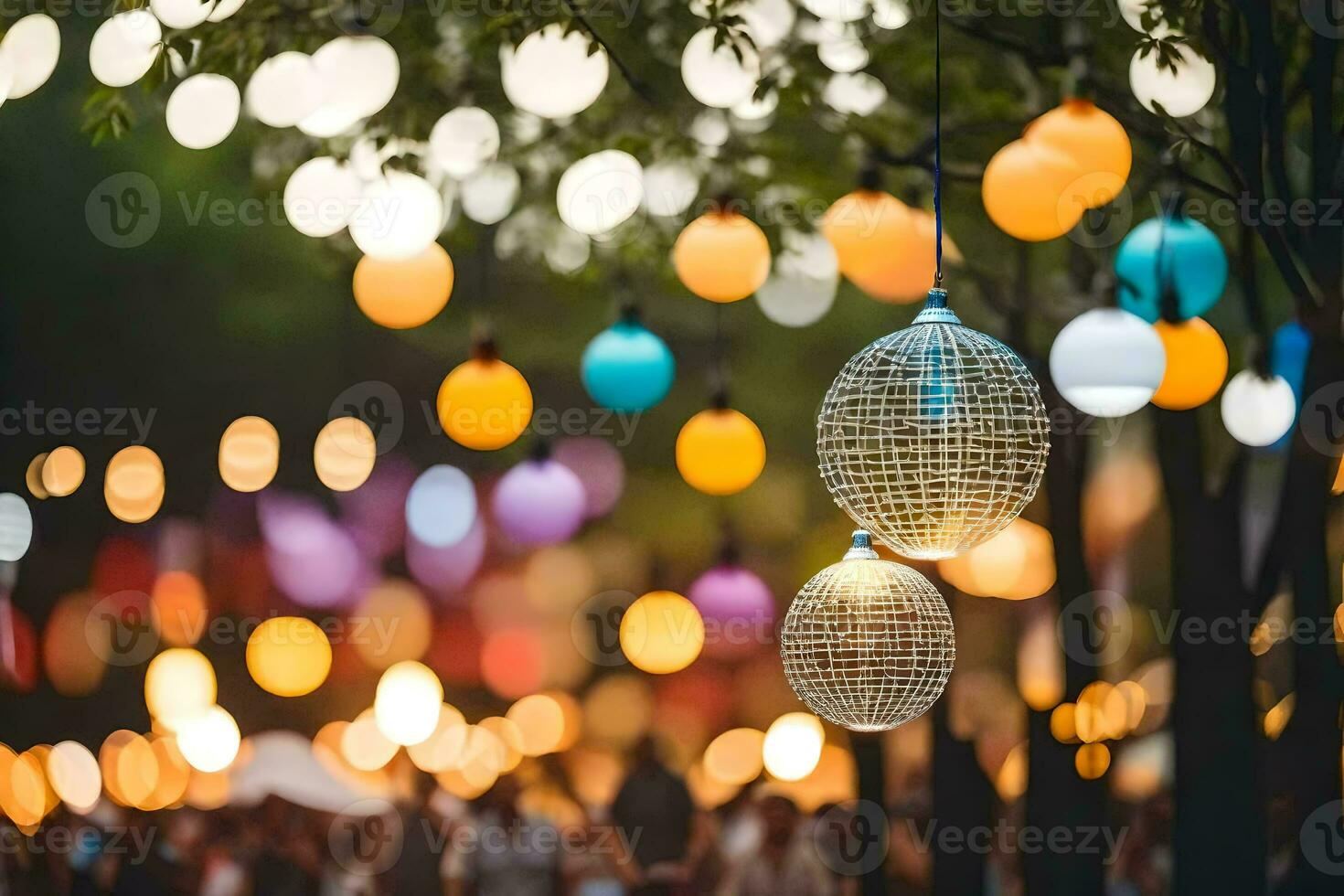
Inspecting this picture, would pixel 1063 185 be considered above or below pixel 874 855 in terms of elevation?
above

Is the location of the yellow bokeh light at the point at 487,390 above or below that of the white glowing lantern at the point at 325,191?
below

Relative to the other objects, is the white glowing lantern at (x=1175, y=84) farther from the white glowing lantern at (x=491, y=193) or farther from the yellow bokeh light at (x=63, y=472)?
the yellow bokeh light at (x=63, y=472)

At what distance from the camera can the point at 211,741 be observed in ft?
14.9

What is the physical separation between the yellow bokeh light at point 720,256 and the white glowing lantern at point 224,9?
134 cm

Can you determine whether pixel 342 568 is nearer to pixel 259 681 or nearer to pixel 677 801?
pixel 259 681

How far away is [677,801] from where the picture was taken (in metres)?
4.40

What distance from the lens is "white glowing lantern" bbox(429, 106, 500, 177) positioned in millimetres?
4605

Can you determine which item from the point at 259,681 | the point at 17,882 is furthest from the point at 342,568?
the point at 17,882

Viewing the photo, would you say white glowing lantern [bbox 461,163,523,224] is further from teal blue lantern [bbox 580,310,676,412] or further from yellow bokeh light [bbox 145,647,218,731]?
yellow bokeh light [bbox 145,647,218,731]

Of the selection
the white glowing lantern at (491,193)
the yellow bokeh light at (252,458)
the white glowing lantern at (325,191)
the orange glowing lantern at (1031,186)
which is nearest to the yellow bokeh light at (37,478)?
the yellow bokeh light at (252,458)

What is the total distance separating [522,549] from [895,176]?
1.63 meters

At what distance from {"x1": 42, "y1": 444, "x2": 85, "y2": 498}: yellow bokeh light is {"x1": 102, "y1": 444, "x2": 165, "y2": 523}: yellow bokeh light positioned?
10 cm

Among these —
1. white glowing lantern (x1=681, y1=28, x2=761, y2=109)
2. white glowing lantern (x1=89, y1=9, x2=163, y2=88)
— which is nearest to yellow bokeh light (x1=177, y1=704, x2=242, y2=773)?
white glowing lantern (x1=89, y1=9, x2=163, y2=88)

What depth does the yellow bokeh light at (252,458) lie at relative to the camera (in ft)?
15.1
